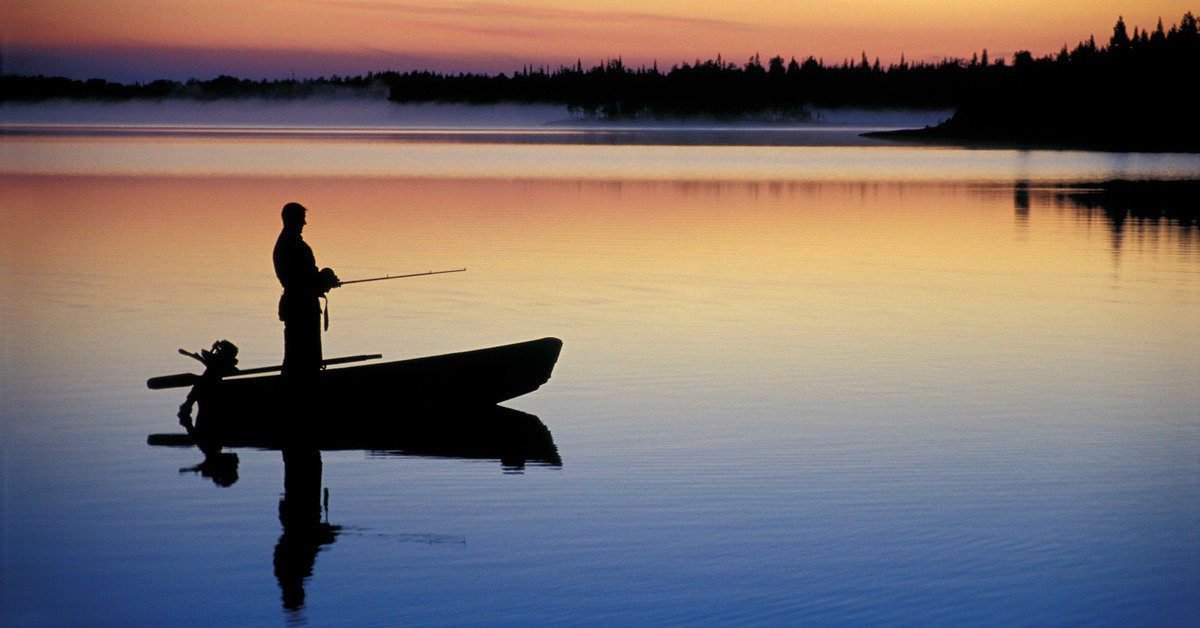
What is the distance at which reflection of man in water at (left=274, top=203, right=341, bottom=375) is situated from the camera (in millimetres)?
11094

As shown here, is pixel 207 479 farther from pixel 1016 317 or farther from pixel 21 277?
pixel 21 277

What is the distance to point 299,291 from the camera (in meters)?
11.2

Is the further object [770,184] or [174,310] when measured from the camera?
[770,184]

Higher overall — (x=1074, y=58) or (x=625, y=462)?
(x=1074, y=58)

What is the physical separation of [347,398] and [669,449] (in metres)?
3.03

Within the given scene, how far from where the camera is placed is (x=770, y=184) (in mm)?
56750

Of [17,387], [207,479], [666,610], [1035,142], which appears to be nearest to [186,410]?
[207,479]

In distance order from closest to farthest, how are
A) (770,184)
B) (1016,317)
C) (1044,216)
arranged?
(1016,317) → (1044,216) → (770,184)

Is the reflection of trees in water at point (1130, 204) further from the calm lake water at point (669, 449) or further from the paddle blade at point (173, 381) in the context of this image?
the paddle blade at point (173, 381)

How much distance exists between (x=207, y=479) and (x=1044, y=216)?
33.7 meters

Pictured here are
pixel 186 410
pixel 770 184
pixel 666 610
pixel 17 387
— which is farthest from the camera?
pixel 770 184

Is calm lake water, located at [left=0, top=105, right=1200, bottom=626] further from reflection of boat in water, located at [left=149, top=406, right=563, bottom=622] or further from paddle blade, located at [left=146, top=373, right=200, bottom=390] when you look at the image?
paddle blade, located at [left=146, top=373, right=200, bottom=390]

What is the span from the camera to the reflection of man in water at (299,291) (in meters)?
11.1

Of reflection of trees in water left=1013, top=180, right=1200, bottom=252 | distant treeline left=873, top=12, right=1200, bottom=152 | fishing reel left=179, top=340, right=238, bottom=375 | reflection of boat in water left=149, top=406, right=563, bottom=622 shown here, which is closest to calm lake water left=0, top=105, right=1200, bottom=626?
reflection of boat in water left=149, top=406, right=563, bottom=622
